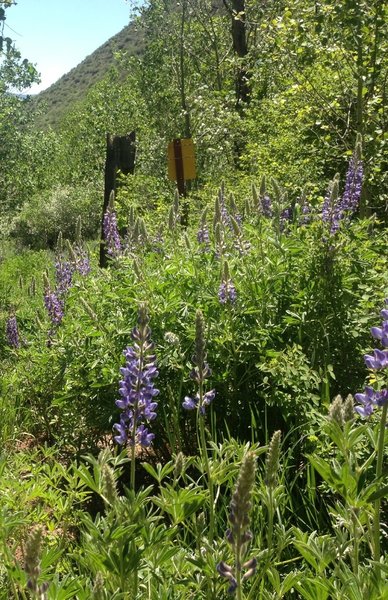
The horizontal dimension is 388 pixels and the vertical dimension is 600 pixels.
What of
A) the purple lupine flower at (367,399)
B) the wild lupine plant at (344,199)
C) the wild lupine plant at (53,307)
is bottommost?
the wild lupine plant at (53,307)

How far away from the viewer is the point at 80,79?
10688 centimetres

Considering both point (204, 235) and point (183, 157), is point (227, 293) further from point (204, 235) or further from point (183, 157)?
point (183, 157)

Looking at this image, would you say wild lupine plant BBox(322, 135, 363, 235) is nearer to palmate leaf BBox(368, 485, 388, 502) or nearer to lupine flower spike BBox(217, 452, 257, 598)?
palmate leaf BBox(368, 485, 388, 502)

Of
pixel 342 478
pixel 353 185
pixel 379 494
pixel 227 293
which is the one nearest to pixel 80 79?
pixel 353 185

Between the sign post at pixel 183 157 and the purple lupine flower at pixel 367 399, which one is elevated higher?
the sign post at pixel 183 157

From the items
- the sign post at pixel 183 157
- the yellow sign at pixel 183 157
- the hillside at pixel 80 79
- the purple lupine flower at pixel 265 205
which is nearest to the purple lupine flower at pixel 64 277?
the purple lupine flower at pixel 265 205

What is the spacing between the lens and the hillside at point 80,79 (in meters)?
94.5

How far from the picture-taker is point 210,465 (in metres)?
2.14

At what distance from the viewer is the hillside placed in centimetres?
9450

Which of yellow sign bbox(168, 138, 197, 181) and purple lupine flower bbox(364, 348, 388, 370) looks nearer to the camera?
purple lupine flower bbox(364, 348, 388, 370)

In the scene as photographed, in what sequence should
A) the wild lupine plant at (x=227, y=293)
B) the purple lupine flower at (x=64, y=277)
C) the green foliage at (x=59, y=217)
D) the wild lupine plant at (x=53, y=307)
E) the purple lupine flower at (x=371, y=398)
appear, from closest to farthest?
the purple lupine flower at (x=371, y=398), the wild lupine plant at (x=227, y=293), the wild lupine plant at (x=53, y=307), the purple lupine flower at (x=64, y=277), the green foliage at (x=59, y=217)

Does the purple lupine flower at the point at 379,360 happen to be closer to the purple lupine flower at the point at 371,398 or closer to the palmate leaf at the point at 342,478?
the purple lupine flower at the point at 371,398

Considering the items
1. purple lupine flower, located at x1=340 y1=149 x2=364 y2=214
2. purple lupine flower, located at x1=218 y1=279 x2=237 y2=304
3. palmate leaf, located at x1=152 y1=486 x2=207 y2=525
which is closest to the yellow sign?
purple lupine flower, located at x1=340 y1=149 x2=364 y2=214

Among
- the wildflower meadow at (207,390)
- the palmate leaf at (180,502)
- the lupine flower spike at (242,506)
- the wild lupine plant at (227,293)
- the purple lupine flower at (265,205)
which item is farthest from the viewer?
the purple lupine flower at (265,205)
